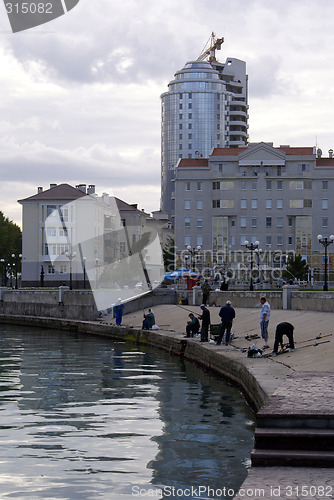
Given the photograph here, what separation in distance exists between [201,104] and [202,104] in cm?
24

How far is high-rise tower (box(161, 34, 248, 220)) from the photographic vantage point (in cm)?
18788

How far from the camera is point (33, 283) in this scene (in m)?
109

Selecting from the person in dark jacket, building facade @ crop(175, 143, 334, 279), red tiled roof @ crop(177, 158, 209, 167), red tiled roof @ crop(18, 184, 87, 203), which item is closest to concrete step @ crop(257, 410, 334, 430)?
the person in dark jacket

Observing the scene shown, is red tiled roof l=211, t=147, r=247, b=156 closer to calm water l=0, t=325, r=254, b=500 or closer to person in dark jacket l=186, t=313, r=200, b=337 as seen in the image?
person in dark jacket l=186, t=313, r=200, b=337

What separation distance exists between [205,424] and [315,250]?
288 ft

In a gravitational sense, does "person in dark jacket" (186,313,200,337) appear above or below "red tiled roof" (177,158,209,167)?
below

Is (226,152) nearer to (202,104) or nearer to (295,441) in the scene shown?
(202,104)

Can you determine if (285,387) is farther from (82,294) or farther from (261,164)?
(261,164)

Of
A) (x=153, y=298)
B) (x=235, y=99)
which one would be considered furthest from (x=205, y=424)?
(x=235, y=99)

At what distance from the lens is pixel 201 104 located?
621 feet

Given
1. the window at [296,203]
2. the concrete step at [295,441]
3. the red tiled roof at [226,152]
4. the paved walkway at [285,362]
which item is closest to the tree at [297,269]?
the window at [296,203]

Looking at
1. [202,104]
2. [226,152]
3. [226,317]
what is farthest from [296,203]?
[202,104]

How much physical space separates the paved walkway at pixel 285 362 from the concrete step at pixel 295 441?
19.9 inches

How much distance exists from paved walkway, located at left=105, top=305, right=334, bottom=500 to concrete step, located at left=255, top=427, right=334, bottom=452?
1.65 ft
